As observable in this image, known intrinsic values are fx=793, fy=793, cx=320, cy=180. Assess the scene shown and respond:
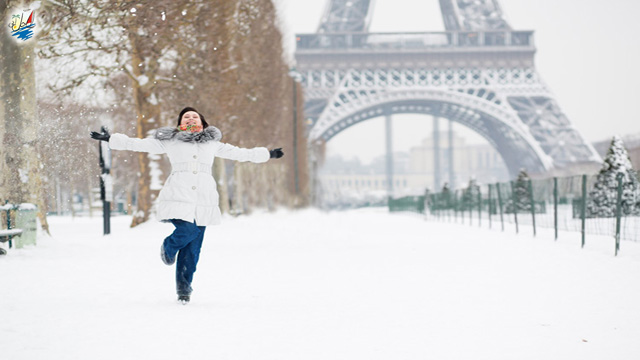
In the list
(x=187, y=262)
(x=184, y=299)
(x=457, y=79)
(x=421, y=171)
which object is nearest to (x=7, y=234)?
(x=184, y=299)

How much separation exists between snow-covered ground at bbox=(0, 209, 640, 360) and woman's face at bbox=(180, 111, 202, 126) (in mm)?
1444

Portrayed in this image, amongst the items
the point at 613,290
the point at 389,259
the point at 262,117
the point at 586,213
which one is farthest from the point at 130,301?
the point at 262,117

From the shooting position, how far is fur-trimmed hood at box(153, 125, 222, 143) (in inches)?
243

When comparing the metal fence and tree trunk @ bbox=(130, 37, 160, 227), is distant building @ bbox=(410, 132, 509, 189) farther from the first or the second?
tree trunk @ bbox=(130, 37, 160, 227)

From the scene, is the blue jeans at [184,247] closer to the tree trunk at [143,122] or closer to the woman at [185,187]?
the woman at [185,187]

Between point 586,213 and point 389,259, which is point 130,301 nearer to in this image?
point 389,259

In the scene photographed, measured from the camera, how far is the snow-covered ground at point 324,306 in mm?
4660

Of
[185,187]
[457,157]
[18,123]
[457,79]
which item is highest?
[457,79]

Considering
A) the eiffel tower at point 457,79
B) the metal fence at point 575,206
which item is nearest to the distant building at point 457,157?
the eiffel tower at point 457,79

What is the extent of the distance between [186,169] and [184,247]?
62cm

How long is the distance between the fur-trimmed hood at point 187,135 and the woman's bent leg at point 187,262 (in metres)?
0.70

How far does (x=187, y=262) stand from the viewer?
6227mm

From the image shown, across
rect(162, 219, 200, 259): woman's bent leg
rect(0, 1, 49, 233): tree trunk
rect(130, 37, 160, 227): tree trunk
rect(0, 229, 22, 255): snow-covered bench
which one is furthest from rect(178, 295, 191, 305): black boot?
rect(130, 37, 160, 227): tree trunk

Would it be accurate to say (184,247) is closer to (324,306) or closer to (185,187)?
(185,187)
